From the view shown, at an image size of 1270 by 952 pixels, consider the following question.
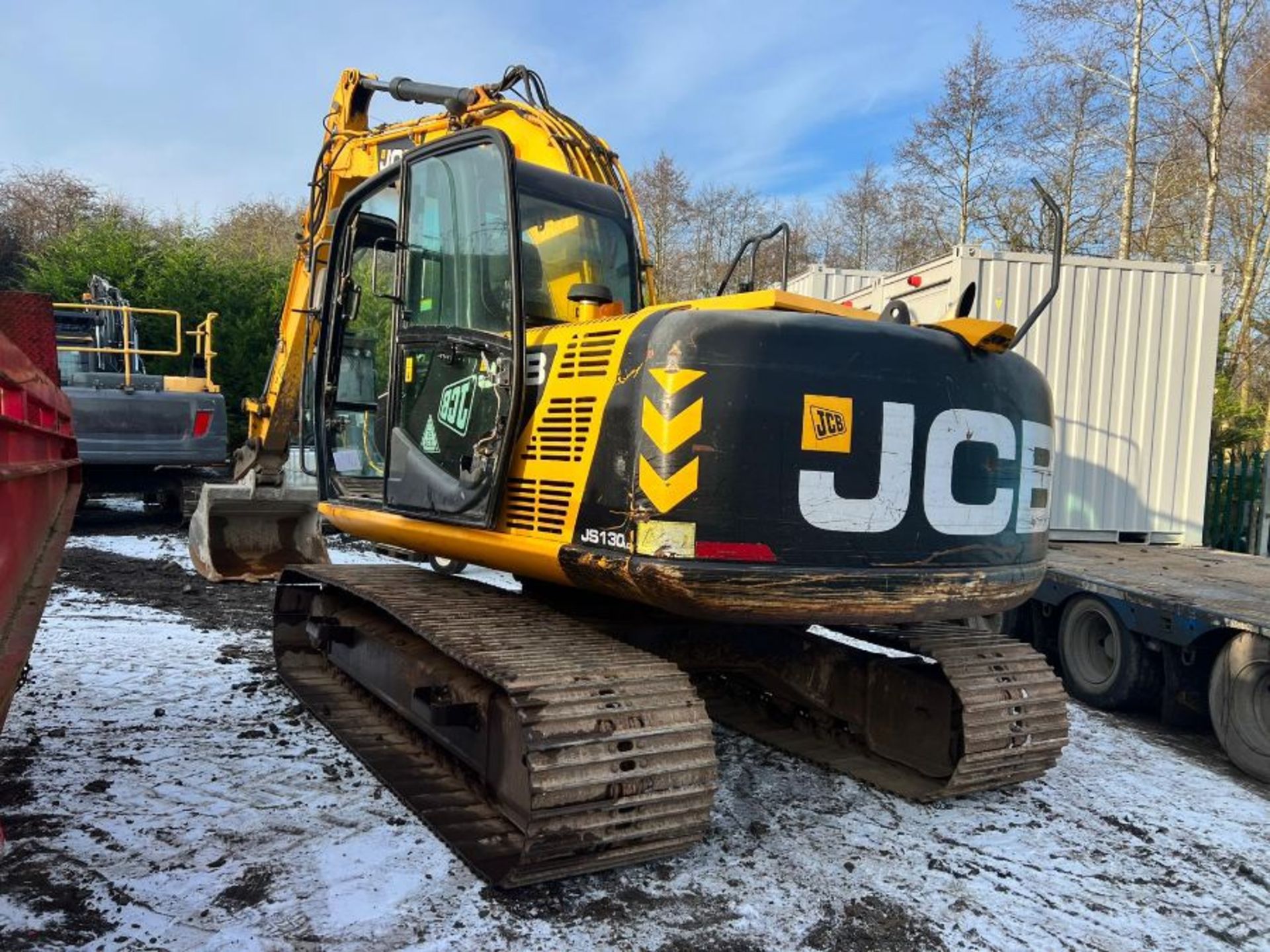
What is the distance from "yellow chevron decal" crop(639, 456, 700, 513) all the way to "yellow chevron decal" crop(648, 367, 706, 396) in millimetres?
220

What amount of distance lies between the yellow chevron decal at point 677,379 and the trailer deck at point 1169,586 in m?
3.25

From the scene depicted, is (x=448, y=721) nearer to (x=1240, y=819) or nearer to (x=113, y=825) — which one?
(x=113, y=825)

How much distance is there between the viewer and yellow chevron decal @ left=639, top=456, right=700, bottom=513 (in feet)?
9.48

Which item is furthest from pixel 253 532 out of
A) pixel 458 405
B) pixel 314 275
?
pixel 458 405

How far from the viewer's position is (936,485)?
10.4ft

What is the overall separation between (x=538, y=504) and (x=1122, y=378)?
5851 mm

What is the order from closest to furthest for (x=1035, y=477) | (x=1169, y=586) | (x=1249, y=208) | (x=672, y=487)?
(x=672, y=487), (x=1035, y=477), (x=1169, y=586), (x=1249, y=208)

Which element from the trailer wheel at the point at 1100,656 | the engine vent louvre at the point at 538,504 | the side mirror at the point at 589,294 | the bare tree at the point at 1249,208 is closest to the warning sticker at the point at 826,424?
the engine vent louvre at the point at 538,504

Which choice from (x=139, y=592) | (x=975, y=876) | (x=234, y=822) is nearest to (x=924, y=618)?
(x=975, y=876)

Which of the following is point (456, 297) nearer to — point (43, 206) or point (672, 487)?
point (672, 487)

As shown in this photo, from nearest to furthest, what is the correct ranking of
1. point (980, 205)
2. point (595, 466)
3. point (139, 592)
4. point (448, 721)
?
point (595, 466)
point (448, 721)
point (139, 592)
point (980, 205)

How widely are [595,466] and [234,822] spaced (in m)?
1.81

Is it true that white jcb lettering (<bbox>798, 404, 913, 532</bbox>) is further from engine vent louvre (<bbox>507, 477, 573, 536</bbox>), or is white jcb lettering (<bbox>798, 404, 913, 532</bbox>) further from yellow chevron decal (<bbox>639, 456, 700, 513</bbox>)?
engine vent louvre (<bbox>507, 477, 573, 536</bbox>)

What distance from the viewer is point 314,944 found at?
2.62m
